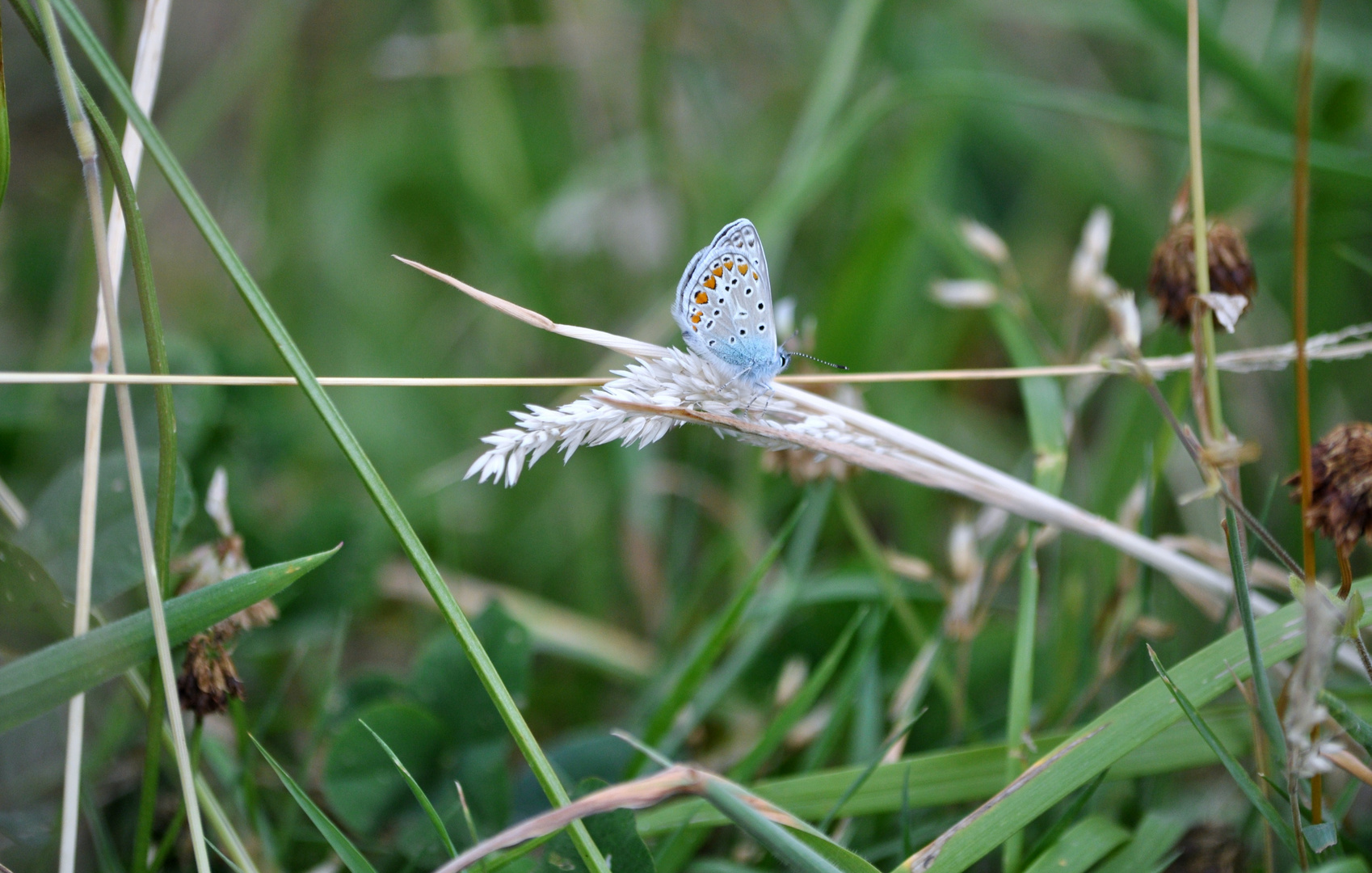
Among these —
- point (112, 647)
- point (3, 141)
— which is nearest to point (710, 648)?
point (112, 647)

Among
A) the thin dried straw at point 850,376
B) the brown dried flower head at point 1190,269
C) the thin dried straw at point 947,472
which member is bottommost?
the thin dried straw at point 947,472

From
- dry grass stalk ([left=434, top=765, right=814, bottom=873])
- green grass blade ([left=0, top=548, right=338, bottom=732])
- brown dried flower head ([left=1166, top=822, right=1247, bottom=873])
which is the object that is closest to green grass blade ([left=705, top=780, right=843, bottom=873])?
dry grass stalk ([left=434, top=765, right=814, bottom=873])

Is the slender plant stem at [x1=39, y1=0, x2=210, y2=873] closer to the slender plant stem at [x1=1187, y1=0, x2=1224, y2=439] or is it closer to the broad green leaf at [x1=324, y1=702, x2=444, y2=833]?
the broad green leaf at [x1=324, y1=702, x2=444, y2=833]

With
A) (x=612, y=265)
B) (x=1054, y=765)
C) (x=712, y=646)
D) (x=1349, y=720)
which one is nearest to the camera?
(x=1349, y=720)

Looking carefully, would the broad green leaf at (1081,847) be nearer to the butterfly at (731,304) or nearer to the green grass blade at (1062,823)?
the green grass blade at (1062,823)

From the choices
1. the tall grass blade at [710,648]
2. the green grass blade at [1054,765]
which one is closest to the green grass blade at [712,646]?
the tall grass blade at [710,648]

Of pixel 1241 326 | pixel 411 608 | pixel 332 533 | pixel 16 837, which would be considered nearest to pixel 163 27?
pixel 332 533

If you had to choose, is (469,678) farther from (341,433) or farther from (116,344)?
(116,344)

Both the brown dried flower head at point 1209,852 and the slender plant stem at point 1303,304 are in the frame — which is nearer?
the slender plant stem at point 1303,304
